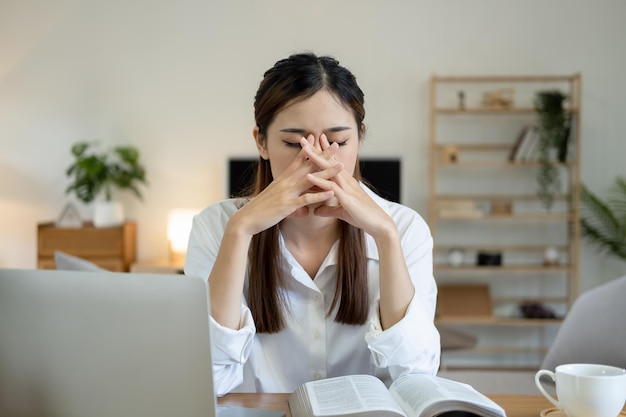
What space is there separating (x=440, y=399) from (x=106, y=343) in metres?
0.46

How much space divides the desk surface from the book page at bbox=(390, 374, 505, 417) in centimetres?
12

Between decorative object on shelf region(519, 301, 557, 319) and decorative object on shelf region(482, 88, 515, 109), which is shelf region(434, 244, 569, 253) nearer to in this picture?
decorative object on shelf region(519, 301, 557, 319)

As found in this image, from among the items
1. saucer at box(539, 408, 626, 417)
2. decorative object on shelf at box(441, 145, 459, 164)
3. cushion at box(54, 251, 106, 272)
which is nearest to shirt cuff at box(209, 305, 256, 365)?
saucer at box(539, 408, 626, 417)

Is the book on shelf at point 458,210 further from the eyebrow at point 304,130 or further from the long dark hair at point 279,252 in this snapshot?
the eyebrow at point 304,130

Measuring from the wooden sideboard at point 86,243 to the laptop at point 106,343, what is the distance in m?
4.15

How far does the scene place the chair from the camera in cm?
197

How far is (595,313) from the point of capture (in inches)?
80.0

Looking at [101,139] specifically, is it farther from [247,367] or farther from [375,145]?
[247,367]

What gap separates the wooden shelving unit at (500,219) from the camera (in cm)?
517

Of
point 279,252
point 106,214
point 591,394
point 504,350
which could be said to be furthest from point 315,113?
point 504,350

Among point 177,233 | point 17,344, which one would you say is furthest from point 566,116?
point 17,344

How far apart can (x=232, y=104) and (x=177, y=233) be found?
920mm

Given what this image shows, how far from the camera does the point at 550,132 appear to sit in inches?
A: 194

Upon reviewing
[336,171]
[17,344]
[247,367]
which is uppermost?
[336,171]
